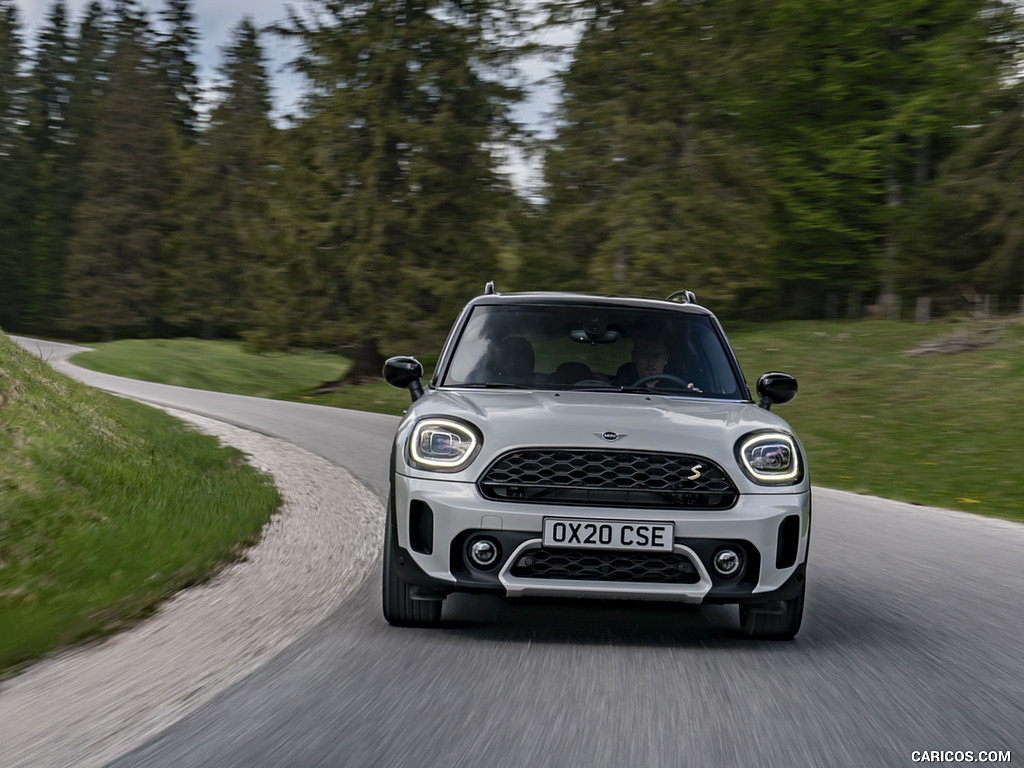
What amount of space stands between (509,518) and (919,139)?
39.9 meters

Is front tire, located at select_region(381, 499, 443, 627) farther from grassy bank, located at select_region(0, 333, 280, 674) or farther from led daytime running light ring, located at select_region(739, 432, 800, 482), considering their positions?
led daytime running light ring, located at select_region(739, 432, 800, 482)

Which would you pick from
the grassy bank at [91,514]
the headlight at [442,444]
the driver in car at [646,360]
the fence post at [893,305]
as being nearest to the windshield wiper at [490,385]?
the driver in car at [646,360]

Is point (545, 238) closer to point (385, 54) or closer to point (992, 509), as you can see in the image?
point (385, 54)

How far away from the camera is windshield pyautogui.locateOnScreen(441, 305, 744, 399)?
6.21 m

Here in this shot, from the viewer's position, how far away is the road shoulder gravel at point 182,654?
3.78 m

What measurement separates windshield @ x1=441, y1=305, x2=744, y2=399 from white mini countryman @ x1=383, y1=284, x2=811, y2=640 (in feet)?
1.90

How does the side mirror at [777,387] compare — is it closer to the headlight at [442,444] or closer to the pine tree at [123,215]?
the headlight at [442,444]

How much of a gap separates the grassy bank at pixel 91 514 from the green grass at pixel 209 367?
975 inches

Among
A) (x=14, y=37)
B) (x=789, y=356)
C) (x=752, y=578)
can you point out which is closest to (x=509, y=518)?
(x=752, y=578)

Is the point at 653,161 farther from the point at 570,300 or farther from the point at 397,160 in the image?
the point at 570,300

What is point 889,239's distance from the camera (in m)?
41.0

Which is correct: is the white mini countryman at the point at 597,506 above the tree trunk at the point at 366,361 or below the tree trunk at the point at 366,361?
above

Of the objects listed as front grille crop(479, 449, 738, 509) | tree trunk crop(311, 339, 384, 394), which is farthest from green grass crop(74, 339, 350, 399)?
front grille crop(479, 449, 738, 509)

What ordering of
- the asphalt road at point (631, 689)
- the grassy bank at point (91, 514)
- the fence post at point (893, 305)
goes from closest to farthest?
the asphalt road at point (631, 689) → the grassy bank at point (91, 514) → the fence post at point (893, 305)
